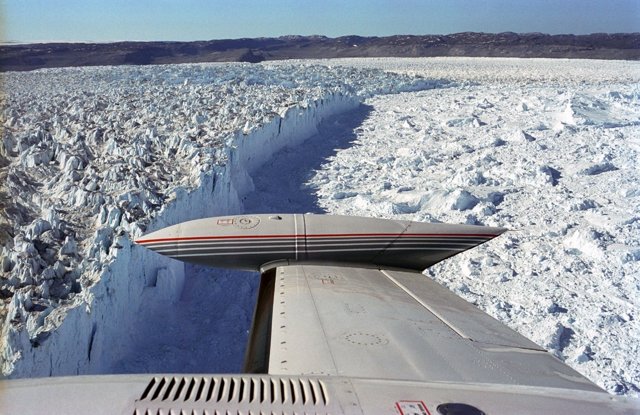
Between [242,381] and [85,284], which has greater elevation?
[242,381]

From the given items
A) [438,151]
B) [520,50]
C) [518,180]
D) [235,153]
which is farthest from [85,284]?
[520,50]

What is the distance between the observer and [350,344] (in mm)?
3238

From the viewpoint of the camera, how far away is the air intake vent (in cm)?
217

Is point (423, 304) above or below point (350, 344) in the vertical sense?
below

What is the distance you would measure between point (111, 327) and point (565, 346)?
460 centimetres

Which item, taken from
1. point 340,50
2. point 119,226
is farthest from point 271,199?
point 340,50

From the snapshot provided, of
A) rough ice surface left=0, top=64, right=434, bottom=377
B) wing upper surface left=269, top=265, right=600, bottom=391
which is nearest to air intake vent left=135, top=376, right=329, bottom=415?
wing upper surface left=269, top=265, right=600, bottom=391

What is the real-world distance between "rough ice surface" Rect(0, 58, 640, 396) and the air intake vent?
229 centimetres

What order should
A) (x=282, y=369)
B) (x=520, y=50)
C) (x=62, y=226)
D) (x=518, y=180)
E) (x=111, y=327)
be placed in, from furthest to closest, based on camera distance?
(x=520, y=50) → (x=518, y=180) → (x=62, y=226) → (x=111, y=327) → (x=282, y=369)

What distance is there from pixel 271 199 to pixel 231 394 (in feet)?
25.0

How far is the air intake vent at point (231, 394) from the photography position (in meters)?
2.17

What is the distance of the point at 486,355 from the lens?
3303 millimetres

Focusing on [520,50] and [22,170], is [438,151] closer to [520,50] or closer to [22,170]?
[22,170]

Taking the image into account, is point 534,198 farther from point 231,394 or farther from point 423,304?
point 231,394
